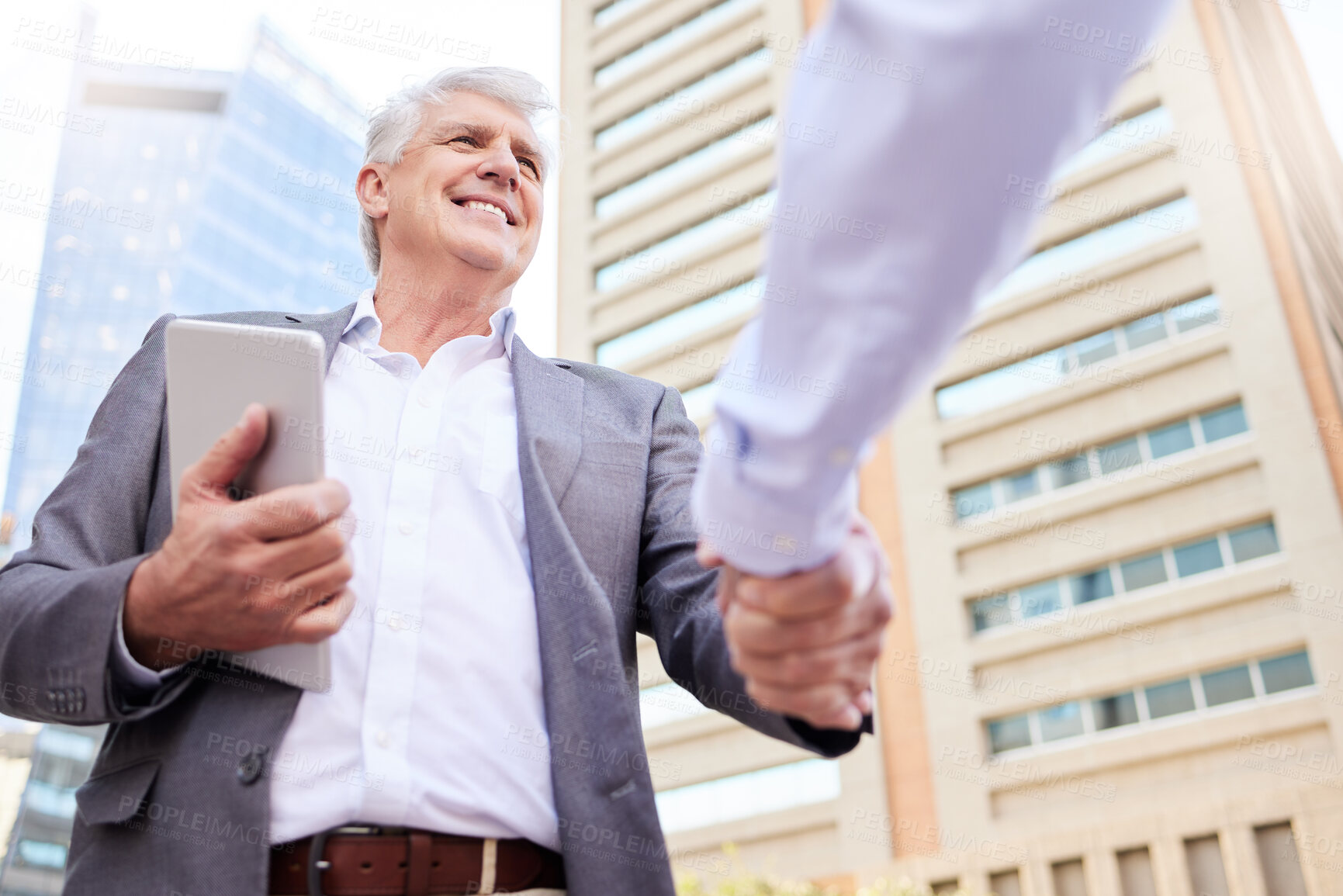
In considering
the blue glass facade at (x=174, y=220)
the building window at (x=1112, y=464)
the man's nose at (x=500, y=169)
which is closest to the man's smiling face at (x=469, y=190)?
the man's nose at (x=500, y=169)

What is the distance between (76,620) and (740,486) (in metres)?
1.08

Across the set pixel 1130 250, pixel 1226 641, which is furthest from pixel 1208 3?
pixel 1226 641

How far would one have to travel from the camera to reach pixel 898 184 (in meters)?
0.71

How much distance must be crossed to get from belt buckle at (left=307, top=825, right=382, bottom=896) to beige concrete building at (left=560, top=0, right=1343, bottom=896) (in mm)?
23432

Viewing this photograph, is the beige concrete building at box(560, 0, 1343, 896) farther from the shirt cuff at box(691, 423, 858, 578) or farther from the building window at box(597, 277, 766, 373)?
the shirt cuff at box(691, 423, 858, 578)

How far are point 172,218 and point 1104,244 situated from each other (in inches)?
2323

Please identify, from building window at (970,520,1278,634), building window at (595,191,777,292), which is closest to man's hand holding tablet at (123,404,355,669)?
building window at (970,520,1278,634)

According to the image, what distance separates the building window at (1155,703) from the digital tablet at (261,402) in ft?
89.1

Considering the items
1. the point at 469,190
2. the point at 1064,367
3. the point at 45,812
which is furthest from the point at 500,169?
the point at 45,812

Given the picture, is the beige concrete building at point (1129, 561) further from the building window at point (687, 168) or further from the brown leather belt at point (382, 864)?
the brown leather belt at point (382, 864)

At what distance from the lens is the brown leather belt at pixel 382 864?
1420 millimetres

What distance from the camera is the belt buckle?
1393 millimetres

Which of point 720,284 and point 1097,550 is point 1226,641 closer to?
point 1097,550

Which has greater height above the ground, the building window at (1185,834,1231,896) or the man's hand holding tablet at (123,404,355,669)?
the building window at (1185,834,1231,896)
